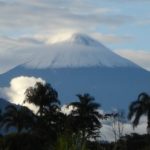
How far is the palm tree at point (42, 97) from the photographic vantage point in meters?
72.7

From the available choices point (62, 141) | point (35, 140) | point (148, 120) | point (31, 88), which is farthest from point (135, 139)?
point (62, 141)

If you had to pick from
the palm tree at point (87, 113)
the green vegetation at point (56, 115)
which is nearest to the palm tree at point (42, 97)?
the green vegetation at point (56, 115)

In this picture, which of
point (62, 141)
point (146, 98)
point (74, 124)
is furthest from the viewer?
point (146, 98)

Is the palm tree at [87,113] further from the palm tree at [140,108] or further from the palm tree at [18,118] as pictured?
the palm tree at [18,118]

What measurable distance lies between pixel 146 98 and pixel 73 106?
7273 mm

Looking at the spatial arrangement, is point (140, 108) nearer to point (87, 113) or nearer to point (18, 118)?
point (87, 113)

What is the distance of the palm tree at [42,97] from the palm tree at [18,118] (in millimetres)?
1142

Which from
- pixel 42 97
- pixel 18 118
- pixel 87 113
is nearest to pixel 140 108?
pixel 87 113

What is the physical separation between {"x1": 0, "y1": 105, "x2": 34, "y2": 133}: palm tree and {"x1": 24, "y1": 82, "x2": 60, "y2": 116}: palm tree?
3.75 feet

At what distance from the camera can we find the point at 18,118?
237 ft

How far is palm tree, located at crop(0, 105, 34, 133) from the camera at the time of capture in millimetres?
70750

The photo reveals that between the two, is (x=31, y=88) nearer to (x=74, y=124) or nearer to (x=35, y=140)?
(x=74, y=124)

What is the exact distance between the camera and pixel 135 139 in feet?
236

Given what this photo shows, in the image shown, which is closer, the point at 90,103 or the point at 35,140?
the point at 35,140
